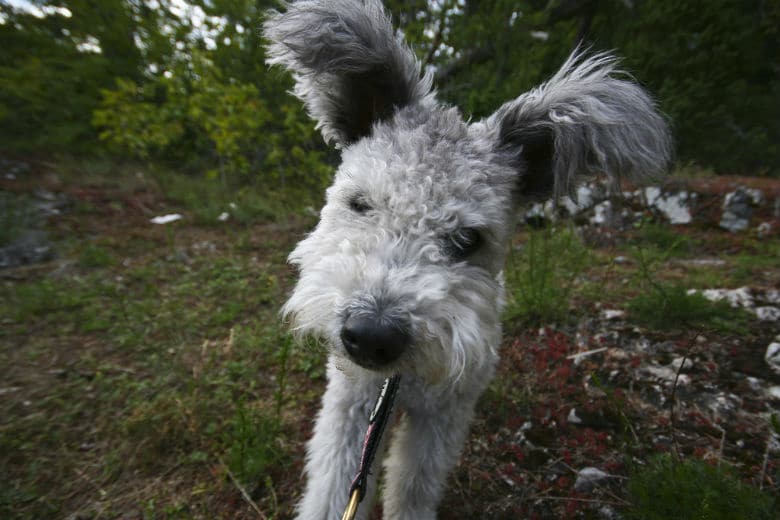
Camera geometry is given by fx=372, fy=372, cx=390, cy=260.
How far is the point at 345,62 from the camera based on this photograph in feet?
6.47

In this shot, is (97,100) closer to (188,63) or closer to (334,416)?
(188,63)

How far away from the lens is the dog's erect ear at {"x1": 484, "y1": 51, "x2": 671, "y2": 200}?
5.54 ft

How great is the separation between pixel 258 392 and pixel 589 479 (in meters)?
2.43

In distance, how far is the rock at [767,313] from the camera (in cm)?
331

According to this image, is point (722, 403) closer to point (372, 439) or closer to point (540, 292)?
point (540, 292)

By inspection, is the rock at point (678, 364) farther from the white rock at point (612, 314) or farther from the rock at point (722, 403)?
the white rock at point (612, 314)

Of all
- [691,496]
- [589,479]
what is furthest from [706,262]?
[691,496]

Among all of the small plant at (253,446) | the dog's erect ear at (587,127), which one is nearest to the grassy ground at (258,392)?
the small plant at (253,446)

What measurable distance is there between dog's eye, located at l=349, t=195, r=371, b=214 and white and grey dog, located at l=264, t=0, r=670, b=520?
0.01 meters

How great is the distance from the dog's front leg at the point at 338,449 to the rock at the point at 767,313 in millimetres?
3657

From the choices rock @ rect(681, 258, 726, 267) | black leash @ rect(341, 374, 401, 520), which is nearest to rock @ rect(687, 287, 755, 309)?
rock @ rect(681, 258, 726, 267)

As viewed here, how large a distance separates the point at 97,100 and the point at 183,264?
334 inches

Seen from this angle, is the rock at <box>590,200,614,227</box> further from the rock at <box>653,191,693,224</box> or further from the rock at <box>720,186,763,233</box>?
the rock at <box>720,186,763,233</box>

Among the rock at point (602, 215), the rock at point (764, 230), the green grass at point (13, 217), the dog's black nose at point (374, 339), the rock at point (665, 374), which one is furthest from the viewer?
the rock at point (602, 215)
